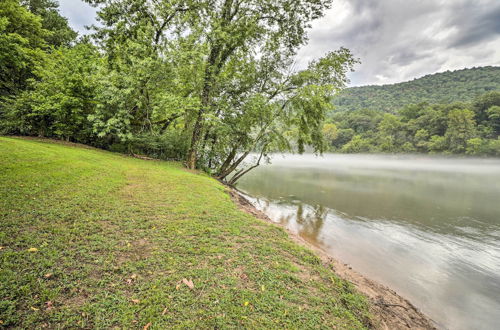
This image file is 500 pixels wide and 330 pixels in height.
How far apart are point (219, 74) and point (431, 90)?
13556 centimetres

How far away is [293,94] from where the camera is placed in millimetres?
13297

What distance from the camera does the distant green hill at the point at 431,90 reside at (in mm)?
93625

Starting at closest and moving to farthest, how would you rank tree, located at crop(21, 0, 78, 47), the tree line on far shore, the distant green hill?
tree, located at crop(21, 0, 78, 47), the tree line on far shore, the distant green hill

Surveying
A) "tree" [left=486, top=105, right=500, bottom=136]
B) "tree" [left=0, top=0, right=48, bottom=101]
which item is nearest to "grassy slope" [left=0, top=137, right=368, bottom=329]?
"tree" [left=0, top=0, right=48, bottom=101]

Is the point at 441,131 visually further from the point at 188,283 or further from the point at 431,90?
the point at 188,283

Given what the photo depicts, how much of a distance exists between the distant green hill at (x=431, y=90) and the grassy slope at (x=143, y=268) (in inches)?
3804

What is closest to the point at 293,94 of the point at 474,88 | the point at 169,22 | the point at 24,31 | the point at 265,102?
the point at 265,102

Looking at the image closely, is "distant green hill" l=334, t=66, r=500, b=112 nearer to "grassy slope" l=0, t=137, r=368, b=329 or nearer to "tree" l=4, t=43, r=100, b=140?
"tree" l=4, t=43, r=100, b=140

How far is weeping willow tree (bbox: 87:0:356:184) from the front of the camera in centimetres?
1067

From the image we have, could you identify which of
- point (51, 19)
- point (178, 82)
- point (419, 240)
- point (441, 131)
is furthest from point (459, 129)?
point (51, 19)

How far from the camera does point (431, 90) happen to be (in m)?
106

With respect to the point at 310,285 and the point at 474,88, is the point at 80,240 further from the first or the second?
the point at 474,88

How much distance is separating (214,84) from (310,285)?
11615 millimetres

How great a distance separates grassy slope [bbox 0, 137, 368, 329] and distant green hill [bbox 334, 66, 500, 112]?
3804 inches
